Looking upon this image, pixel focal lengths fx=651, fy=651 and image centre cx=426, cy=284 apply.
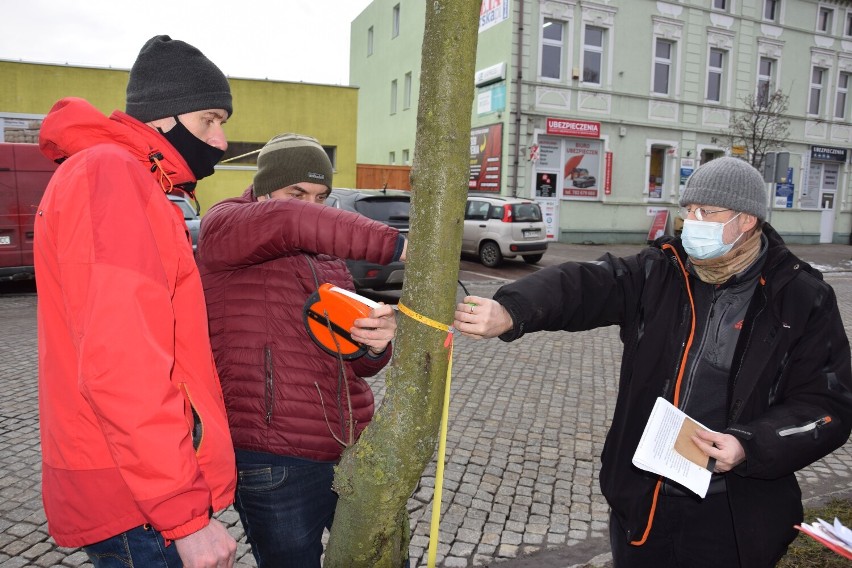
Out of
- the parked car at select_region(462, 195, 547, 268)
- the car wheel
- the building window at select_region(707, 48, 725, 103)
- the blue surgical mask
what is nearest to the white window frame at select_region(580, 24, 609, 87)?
the building window at select_region(707, 48, 725, 103)

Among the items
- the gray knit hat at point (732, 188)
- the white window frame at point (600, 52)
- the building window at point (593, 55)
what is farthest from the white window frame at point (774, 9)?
the gray knit hat at point (732, 188)

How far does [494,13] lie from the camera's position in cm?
2131

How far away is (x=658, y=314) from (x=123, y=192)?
5.50ft

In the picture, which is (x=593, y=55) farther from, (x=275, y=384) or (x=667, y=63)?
(x=275, y=384)

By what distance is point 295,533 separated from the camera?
1.93 meters

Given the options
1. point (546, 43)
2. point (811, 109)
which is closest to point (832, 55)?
point (811, 109)

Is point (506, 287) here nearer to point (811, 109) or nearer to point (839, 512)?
point (839, 512)

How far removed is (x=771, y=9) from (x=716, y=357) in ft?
91.4

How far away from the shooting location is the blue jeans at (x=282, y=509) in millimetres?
1912

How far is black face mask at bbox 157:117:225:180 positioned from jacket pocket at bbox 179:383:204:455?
1.83 feet

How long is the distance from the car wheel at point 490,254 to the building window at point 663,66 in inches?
461

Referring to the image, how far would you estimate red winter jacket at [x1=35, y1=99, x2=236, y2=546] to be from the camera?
133 centimetres

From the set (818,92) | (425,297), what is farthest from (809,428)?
(818,92)

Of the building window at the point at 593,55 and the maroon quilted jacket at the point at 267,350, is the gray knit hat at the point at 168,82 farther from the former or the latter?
the building window at the point at 593,55
